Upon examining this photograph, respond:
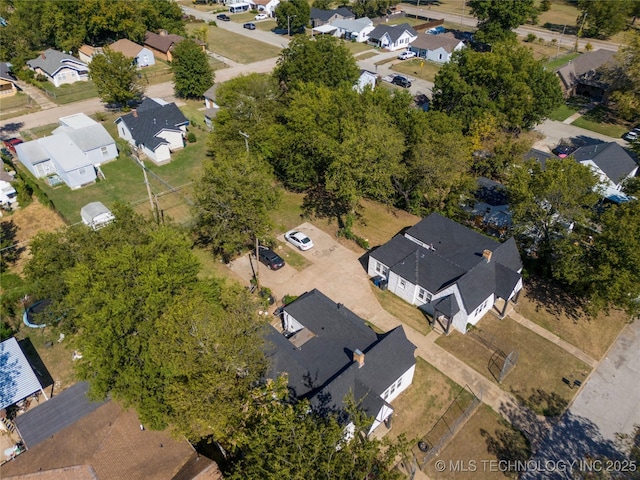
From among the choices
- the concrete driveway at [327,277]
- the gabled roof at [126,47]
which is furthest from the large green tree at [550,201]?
the gabled roof at [126,47]

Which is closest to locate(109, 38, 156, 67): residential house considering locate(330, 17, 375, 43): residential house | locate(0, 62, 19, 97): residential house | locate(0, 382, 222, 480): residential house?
locate(0, 62, 19, 97): residential house

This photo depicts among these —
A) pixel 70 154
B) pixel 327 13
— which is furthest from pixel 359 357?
pixel 327 13

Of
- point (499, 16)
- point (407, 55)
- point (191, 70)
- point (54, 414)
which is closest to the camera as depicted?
point (54, 414)

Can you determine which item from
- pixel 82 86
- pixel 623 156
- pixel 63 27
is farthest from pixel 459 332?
pixel 63 27

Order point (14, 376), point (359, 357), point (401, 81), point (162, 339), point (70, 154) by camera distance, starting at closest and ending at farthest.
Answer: point (162, 339)
point (359, 357)
point (14, 376)
point (70, 154)
point (401, 81)

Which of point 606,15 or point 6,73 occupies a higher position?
point 606,15

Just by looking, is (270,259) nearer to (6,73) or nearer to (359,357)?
(359,357)

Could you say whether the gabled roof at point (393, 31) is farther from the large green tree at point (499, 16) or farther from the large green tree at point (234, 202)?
the large green tree at point (234, 202)

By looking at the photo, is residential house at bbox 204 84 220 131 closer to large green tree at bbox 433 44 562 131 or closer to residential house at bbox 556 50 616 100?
large green tree at bbox 433 44 562 131
